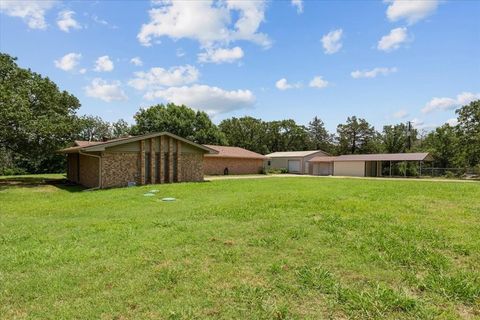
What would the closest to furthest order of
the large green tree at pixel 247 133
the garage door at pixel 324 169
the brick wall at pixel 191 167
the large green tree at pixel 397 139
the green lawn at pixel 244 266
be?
the green lawn at pixel 244 266
the brick wall at pixel 191 167
the garage door at pixel 324 169
the large green tree at pixel 397 139
the large green tree at pixel 247 133

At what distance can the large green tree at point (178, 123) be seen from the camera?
4425 cm

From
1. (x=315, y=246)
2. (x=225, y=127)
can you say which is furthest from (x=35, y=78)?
(x=225, y=127)

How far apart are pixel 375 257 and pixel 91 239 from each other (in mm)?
5087

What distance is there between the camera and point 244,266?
4918mm

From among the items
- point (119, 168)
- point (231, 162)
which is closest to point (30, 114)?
point (119, 168)

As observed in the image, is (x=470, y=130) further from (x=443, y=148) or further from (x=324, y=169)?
(x=324, y=169)

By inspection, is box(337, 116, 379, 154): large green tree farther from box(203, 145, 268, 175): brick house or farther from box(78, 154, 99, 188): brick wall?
box(78, 154, 99, 188): brick wall

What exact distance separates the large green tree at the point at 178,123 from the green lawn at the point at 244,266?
3647 cm

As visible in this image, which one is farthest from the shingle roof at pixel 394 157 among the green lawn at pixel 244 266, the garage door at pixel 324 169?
the green lawn at pixel 244 266

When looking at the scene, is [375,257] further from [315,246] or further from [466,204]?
[466,204]

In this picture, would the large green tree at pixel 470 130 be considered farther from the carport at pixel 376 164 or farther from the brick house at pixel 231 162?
the brick house at pixel 231 162

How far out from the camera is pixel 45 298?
13.0 feet

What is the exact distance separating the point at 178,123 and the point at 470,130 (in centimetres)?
3321

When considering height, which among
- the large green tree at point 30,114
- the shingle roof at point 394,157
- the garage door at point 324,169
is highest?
the large green tree at point 30,114
